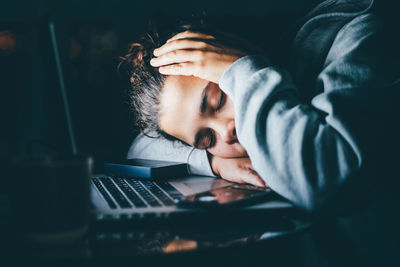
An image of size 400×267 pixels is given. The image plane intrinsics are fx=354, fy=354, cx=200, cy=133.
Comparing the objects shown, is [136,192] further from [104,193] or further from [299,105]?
[299,105]

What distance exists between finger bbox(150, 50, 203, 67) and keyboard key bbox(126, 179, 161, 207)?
1.07ft

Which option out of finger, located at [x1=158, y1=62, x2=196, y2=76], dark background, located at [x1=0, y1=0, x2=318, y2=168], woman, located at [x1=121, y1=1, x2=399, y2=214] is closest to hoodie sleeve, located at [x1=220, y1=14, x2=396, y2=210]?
woman, located at [x1=121, y1=1, x2=399, y2=214]

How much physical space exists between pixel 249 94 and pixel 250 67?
8 centimetres

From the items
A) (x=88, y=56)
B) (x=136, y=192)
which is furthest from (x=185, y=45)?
(x=88, y=56)

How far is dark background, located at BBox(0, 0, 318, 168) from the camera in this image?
120cm

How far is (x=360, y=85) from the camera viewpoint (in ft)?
2.29

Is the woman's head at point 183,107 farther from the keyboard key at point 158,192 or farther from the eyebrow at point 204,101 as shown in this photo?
the keyboard key at point 158,192

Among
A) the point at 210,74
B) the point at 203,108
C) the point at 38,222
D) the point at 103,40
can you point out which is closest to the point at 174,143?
the point at 203,108

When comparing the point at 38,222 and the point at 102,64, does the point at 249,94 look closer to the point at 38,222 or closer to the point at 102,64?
the point at 38,222

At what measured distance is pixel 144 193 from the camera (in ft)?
2.43

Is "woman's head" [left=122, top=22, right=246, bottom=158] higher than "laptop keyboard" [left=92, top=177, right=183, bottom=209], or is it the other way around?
"woman's head" [left=122, top=22, right=246, bottom=158]

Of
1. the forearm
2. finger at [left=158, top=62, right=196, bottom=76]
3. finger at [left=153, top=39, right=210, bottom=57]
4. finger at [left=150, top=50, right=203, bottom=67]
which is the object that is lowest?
the forearm

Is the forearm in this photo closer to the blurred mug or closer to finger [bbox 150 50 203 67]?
finger [bbox 150 50 203 67]

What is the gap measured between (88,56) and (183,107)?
2.56ft
